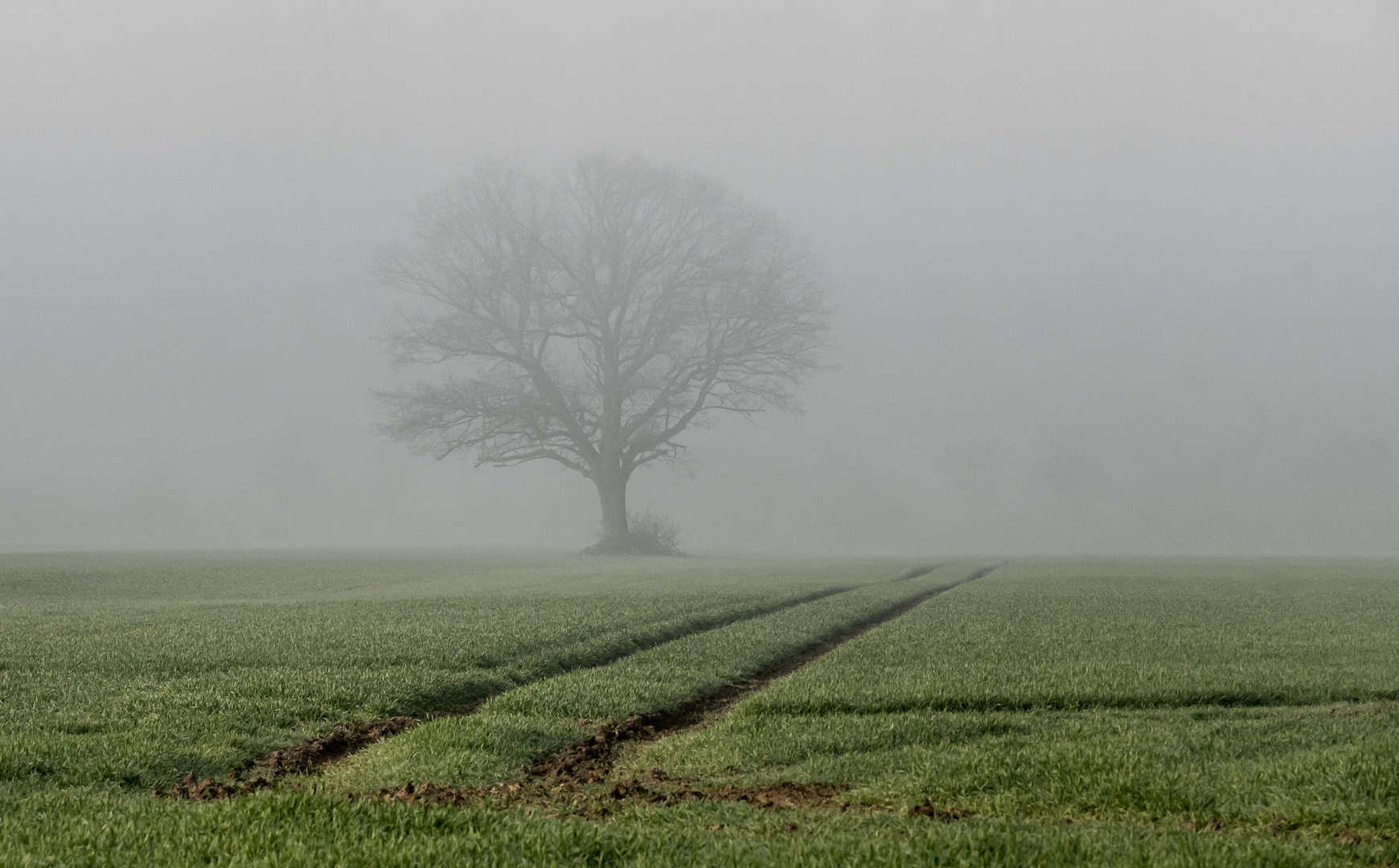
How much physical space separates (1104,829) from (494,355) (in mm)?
52348

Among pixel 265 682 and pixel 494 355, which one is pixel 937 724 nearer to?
pixel 265 682

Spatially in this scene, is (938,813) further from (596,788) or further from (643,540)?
Answer: (643,540)

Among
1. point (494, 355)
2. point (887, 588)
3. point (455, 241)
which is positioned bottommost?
point (887, 588)

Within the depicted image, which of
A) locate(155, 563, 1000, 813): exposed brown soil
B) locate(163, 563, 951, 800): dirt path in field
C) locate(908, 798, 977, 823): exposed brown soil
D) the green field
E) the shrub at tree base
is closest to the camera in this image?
the green field

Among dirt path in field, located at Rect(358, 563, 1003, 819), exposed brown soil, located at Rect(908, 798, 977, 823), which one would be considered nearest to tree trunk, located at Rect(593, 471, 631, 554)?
dirt path in field, located at Rect(358, 563, 1003, 819)

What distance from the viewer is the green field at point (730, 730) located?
574 centimetres

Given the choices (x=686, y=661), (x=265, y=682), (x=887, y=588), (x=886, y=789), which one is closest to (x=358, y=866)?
(x=886, y=789)

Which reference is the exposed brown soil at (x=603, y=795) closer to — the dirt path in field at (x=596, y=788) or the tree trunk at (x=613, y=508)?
the dirt path in field at (x=596, y=788)

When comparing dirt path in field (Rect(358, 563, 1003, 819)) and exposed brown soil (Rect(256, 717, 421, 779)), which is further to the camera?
exposed brown soil (Rect(256, 717, 421, 779))

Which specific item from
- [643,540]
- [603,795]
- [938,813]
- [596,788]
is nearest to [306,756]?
[596,788]

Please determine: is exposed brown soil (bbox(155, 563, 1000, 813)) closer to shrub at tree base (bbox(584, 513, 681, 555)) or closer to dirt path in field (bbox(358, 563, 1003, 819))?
dirt path in field (bbox(358, 563, 1003, 819))

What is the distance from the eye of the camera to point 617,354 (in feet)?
191

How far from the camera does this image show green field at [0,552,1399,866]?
5738 millimetres

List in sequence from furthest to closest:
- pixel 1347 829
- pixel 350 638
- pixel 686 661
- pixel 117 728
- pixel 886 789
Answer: pixel 350 638 < pixel 686 661 < pixel 117 728 < pixel 886 789 < pixel 1347 829
